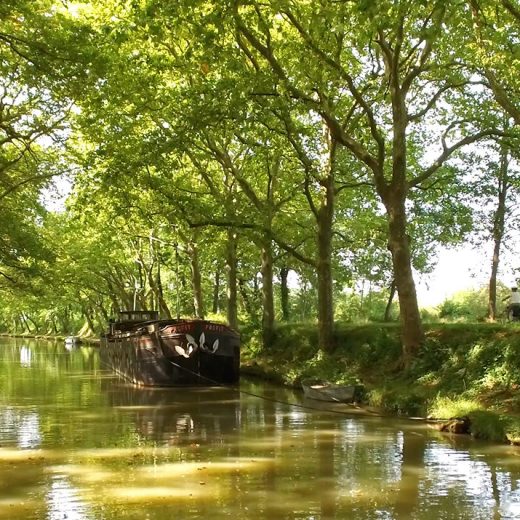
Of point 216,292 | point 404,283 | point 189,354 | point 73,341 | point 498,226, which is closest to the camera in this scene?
point 404,283

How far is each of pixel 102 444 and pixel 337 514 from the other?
20.8 feet

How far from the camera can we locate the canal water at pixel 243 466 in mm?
8297

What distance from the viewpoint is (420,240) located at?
31.2 m

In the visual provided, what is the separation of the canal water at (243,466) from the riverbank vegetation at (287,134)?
302cm

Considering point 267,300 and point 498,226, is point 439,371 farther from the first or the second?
point 267,300

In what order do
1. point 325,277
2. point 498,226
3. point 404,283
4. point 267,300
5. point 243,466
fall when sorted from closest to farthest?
1. point 243,466
2. point 404,283
3. point 325,277
4. point 498,226
5. point 267,300

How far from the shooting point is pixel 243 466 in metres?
10.7

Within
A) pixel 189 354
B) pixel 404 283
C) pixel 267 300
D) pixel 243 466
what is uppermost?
pixel 267 300

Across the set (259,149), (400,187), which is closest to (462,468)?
(400,187)

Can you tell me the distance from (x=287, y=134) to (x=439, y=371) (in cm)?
785

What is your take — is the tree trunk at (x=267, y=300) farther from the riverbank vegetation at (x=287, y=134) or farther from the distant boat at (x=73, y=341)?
the distant boat at (x=73, y=341)

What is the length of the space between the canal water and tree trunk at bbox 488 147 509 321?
28.0ft

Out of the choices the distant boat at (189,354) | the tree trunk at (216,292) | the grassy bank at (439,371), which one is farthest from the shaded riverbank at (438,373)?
the tree trunk at (216,292)

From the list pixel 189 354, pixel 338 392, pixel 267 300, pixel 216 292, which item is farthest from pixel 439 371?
pixel 216 292
